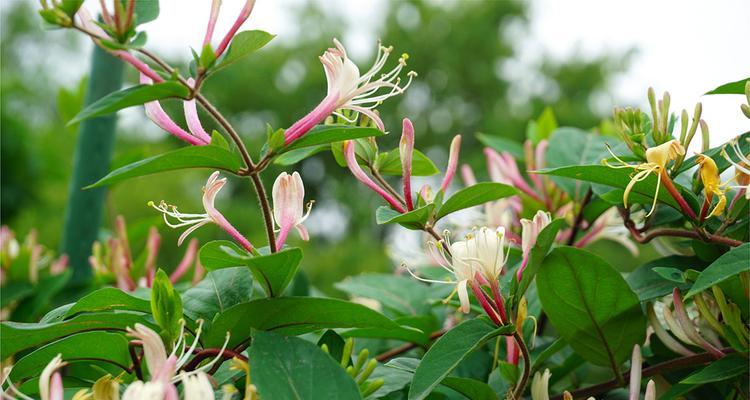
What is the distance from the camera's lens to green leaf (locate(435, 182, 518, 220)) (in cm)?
56

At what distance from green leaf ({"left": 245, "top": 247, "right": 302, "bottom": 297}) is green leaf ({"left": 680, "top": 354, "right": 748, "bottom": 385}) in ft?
0.88

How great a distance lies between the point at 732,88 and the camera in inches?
21.5

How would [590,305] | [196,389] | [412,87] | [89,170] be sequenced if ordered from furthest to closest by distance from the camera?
1. [412,87]
2. [89,170]
3. [590,305]
4. [196,389]

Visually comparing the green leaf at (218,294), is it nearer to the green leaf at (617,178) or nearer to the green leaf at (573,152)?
the green leaf at (617,178)

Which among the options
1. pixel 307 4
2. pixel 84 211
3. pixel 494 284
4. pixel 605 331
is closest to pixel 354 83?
pixel 494 284

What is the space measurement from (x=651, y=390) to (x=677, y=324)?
0.09 meters

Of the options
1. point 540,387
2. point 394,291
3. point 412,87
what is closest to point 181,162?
point 540,387

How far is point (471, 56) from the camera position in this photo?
42.6 feet

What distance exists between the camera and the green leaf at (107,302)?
495 mm

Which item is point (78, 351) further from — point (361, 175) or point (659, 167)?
point (659, 167)

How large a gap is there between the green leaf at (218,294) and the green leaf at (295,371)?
83 mm

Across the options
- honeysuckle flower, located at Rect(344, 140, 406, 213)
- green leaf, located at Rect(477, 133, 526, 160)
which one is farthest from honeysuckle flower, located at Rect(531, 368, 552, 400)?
green leaf, located at Rect(477, 133, 526, 160)

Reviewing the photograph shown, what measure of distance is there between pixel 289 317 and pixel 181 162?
120 mm

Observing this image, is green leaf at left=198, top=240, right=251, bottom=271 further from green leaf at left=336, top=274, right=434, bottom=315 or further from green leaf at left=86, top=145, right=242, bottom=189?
green leaf at left=336, top=274, right=434, bottom=315
